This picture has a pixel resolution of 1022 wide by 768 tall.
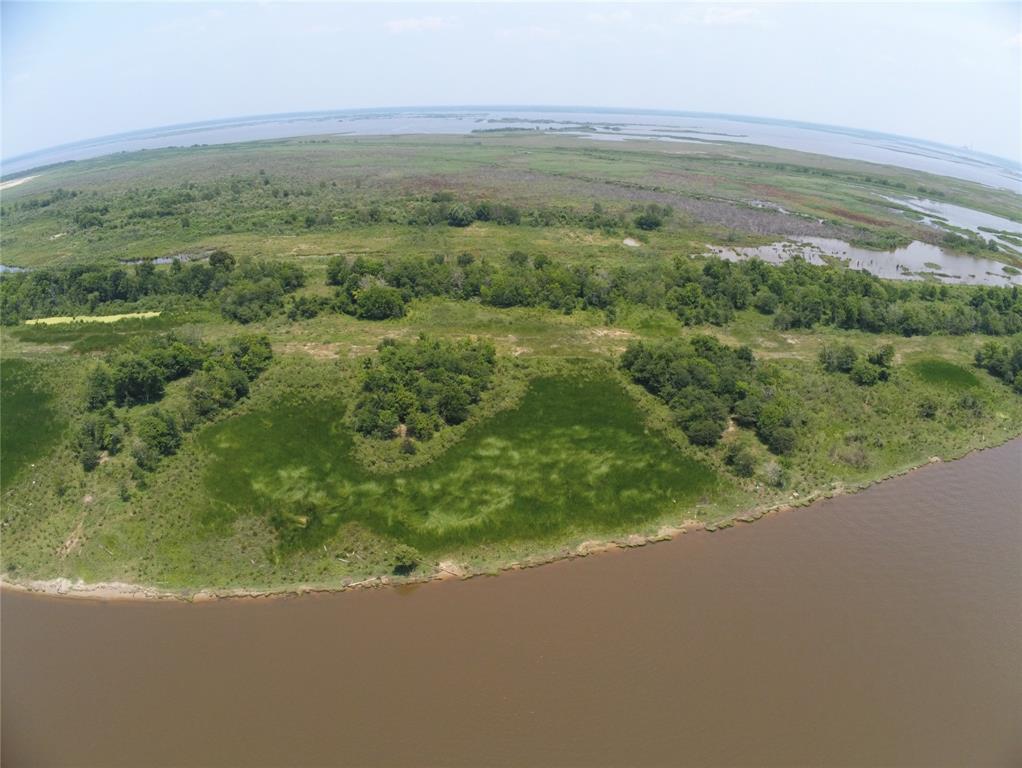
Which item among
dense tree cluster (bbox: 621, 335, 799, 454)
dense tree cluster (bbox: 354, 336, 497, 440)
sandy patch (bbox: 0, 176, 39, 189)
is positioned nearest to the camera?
dense tree cluster (bbox: 354, 336, 497, 440)

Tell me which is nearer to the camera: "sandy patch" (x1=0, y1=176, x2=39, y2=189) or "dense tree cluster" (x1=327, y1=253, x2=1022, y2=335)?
"dense tree cluster" (x1=327, y1=253, x2=1022, y2=335)

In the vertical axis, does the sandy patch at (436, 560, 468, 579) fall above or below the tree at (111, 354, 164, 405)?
below

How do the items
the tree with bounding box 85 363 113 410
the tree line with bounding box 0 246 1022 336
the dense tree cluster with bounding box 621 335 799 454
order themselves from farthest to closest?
1. the tree line with bounding box 0 246 1022 336
2. the tree with bounding box 85 363 113 410
3. the dense tree cluster with bounding box 621 335 799 454

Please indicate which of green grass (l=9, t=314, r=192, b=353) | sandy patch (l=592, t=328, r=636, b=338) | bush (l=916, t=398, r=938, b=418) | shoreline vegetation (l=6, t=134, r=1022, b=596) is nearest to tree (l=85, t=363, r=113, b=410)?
shoreline vegetation (l=6, t=134, r=1022, b=596)

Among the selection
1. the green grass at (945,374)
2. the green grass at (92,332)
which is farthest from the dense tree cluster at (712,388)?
the green grass at (92,332)

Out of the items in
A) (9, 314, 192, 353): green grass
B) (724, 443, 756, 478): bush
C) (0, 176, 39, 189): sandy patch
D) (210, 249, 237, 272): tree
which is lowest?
(724, 443, 756, 478): bush

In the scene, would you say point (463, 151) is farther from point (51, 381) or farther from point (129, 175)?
point (51, 381)

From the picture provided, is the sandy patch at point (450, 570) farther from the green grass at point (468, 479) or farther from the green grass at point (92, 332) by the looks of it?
the green grass at point (92, 332)

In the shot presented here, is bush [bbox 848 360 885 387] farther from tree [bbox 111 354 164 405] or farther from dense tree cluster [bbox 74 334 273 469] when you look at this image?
tree [bbox 111 354 164 405]
